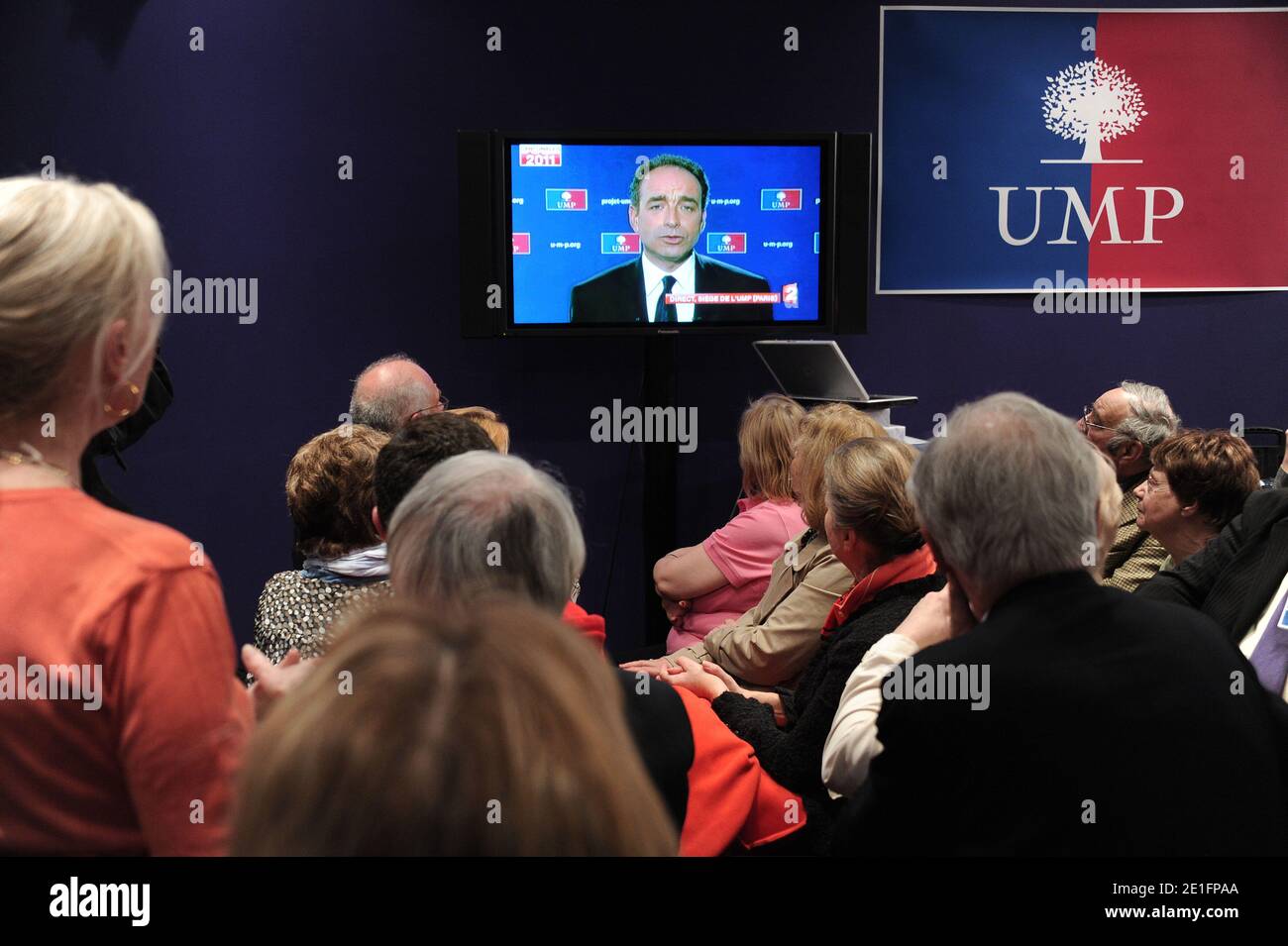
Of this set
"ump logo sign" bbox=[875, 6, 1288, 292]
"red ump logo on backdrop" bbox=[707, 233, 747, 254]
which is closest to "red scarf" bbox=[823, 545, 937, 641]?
"red ump logo on backdrop" bbox=[707, 233, 747, 254]

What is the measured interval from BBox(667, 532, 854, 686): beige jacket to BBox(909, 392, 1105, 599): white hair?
113 cm

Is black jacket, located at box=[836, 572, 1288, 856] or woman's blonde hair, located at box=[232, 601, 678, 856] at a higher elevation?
woman's blonde hair, located at box=[232, 601, 678, 856]

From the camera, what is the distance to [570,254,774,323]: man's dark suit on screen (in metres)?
4.45

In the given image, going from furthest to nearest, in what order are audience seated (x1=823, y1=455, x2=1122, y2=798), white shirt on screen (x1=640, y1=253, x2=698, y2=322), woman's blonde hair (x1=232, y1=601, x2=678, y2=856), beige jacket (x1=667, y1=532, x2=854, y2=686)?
white shirt on screen (x1=640, y1=253, x2=698, y2=322) < beige jacket (x1=667, y1=532, x2=854, y2=686) < audience seated (x1=823, y1=455, x2=1122, y2=798) < woman's blonde hair (x1=232, y1=601, x2=678, y2=856)

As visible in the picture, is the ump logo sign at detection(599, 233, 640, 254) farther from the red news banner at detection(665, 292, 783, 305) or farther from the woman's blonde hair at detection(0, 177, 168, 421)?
the woman's blonde hair at detection(0, 177, 168, 421)

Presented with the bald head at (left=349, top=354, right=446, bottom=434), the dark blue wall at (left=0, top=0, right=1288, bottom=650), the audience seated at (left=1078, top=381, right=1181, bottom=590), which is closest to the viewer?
the audience seated at (left=1078, top=381, right=1181, bottom=590)

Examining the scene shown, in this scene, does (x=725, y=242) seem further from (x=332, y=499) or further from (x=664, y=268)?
(x=332, y=499)

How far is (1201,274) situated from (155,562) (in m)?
4.94

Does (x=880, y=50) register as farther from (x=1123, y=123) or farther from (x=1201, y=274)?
(x=1201, y=274)

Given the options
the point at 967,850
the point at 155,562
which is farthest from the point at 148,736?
the point at 967,850

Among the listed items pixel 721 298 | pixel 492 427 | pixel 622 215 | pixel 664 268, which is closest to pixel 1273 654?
pixel 492 427

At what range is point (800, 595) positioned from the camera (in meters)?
2.80

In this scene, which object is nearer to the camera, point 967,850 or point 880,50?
point 967,850
